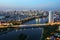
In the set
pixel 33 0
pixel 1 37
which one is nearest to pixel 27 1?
pixel 33 0

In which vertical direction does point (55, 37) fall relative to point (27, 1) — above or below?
below

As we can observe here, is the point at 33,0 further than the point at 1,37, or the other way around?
the point at 33,0

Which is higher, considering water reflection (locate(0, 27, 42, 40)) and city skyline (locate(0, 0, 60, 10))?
city skyline (locate(0, 0, 60, 10))

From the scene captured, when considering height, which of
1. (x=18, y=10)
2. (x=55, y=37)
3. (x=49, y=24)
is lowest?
(x=55, y=37)

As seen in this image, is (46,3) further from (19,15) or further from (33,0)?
(19,15)

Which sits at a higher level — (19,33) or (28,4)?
(28,4)

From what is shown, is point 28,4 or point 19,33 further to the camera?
point 28,4

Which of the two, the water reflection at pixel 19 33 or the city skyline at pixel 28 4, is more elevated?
the city skyline at pixel 28 4
